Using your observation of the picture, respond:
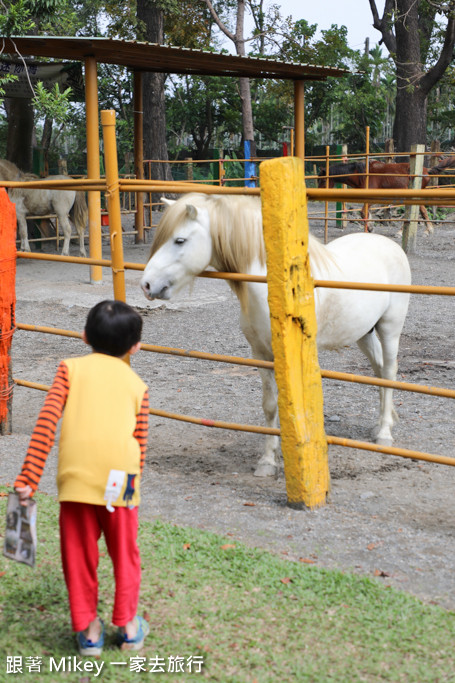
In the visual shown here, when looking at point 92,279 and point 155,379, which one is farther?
point 92,279

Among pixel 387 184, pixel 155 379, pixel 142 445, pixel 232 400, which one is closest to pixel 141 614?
pixel 142 445

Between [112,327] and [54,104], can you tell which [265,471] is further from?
[54,104]

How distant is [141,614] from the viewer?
2.57 metres

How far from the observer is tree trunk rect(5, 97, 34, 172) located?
1378 cm

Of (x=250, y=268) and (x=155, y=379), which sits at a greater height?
(x=250, y=268)

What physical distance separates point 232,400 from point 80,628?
330cm

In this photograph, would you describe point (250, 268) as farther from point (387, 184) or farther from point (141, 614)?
point (387, 184)

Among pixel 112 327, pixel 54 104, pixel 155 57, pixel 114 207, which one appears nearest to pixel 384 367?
pixel 114 207

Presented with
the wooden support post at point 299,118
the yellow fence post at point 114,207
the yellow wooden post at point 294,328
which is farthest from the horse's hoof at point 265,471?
the wooden support post at point 299,118

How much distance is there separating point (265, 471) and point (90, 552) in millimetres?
1869

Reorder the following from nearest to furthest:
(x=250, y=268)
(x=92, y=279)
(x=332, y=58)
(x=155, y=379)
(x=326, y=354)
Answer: (x=250, y=268)
(x=155, y=379)
(x=326, y=354)
(x=92, y=279)
(x=332, y=58)

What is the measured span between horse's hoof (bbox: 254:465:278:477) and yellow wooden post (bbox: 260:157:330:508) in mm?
631

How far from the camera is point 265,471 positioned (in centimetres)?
405

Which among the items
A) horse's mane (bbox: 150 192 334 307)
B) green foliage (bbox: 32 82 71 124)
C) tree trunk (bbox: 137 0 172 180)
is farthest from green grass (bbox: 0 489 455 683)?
tree trunk (bbox: 137 0 172 180)
